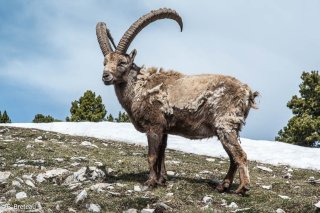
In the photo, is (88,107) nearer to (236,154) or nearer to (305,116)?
(305,116)

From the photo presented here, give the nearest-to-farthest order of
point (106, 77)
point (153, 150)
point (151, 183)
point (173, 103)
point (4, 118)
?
point (151, 183) < point (153, 150) < point (173, 103) < point (106, 77) < point (4, 118)

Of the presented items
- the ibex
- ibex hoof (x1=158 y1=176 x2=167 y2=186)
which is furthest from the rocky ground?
the ibex

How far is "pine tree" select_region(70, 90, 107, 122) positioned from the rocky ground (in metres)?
40.7

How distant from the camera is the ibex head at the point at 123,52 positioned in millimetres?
13336

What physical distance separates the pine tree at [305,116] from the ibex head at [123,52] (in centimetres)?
3481

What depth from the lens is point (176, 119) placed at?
42.6ft

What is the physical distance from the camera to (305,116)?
157 ft

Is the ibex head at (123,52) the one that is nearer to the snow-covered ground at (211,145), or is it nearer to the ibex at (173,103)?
the ibex at (173,103)

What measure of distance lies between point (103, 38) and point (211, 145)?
14351 mm

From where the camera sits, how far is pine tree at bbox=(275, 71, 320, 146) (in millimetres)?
46500

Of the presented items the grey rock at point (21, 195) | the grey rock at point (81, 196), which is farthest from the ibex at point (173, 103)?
the grey rock at point (21, 195)

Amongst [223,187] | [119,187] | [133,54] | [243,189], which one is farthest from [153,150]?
[133,54]

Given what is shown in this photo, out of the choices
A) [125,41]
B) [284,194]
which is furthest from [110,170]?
[284,194]

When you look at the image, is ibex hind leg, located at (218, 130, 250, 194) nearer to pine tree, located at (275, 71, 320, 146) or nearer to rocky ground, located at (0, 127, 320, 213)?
rocky ground, located at (0, 127, 320, 213)
